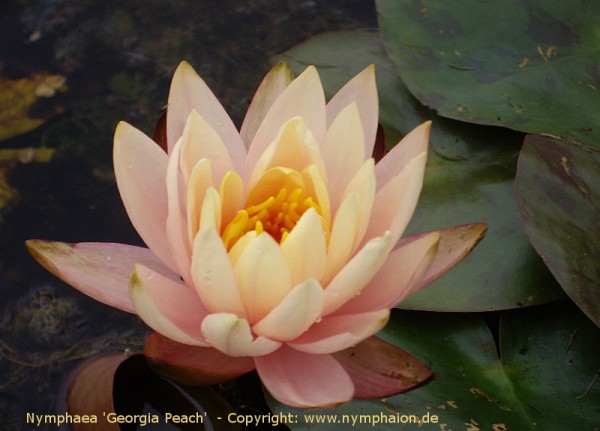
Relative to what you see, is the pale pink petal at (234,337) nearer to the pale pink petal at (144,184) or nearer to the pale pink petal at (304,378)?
the pale pink petal at (304,378)

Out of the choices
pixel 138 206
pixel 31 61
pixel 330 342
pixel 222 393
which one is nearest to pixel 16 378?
pixel 222 393

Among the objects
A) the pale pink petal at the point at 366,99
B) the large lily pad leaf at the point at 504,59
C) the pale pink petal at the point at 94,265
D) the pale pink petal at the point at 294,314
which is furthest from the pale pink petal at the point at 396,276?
the large lily pad leaf at the point at 504,59

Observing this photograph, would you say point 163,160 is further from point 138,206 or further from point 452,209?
point 452,209

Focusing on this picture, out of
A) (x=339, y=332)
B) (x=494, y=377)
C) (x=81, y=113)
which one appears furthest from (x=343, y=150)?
(x=81, y=113)

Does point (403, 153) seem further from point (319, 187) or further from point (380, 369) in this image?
point (380, 369)

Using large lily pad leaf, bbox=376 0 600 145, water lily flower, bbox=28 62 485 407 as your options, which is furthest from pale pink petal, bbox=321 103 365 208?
large lily pad leaf, bbox=376 0 600 145
